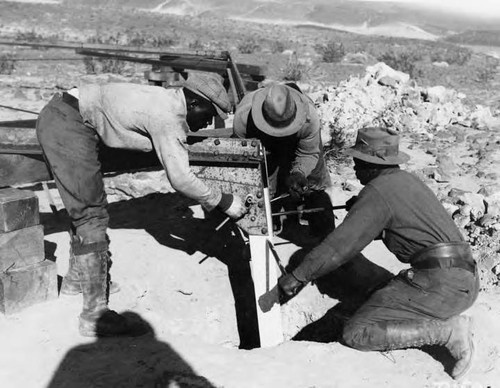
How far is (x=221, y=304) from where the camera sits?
4.79 metres

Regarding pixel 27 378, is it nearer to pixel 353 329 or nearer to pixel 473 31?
pixel 353 329

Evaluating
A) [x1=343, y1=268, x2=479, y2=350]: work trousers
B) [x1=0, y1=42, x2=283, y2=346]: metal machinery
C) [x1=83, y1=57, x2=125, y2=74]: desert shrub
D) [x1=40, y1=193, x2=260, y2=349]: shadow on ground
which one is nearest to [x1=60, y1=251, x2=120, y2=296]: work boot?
[x1=0, y1=42, x2=283, y2=346]: metal machinery

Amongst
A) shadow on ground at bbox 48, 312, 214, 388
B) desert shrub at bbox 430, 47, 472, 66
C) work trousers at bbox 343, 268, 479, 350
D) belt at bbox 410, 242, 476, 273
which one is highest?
desert shrub at bbox 430, 47, 472, 66

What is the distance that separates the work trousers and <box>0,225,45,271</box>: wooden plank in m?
2.17

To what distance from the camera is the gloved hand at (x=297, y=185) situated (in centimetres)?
443

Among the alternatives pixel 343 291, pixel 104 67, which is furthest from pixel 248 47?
pixel 343 291

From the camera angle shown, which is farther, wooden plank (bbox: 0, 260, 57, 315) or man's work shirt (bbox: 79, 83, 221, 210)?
wooden plank (bbox: 0, 260, 57, 315)

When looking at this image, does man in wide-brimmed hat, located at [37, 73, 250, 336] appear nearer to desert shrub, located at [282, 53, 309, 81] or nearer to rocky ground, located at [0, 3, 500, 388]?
rocky ground, located at [0, 3, 500, 388]

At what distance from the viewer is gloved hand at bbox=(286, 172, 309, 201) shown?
14.5 ft

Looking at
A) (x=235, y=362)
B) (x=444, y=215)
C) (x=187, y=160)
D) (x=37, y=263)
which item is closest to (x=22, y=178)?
(x=37, y=263)

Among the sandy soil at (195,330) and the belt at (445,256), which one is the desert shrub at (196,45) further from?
the belt at (445,256)

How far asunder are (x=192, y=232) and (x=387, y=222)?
249 centimetres

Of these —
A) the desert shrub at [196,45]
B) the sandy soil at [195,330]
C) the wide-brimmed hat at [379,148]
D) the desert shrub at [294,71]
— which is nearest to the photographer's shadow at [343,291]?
the sandy soil at [195,330]

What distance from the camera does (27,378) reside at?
134 inches
